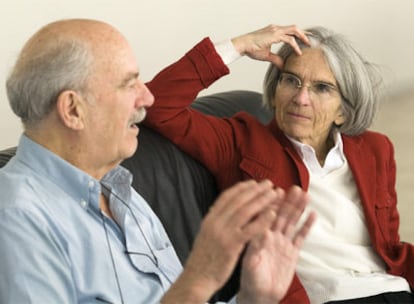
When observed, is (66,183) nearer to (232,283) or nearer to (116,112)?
(116,112)

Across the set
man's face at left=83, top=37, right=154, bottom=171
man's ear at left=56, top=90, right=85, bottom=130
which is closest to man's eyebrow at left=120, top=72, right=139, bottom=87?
man's face at left=83, top=37, right=154, bottom=171

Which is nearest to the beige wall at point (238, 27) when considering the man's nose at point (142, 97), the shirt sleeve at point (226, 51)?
the shirt sleeve at point (226, 51)

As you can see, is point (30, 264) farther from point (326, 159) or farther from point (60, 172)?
point (326, 159)

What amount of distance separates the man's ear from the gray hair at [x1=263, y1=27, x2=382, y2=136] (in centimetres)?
94

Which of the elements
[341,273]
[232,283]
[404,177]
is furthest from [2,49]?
[404,177]

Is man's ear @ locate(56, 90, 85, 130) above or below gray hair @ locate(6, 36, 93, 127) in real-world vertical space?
below

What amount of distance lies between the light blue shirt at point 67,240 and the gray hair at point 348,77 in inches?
31.6

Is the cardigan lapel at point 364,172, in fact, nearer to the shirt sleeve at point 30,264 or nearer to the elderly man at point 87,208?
the elderly man at point 87,208

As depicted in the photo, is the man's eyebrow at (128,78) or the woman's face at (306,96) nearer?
the man's eyebrow at (128,78)

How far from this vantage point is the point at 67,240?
159cm

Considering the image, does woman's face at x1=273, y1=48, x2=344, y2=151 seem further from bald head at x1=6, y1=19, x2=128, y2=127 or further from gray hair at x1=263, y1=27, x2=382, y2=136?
bald head at x1=6, y1=19, x2=128, y2=127

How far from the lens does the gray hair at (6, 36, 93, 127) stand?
159cm

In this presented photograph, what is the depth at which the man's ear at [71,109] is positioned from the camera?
5.27ft

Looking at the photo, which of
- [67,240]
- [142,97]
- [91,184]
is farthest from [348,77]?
[67,240]
